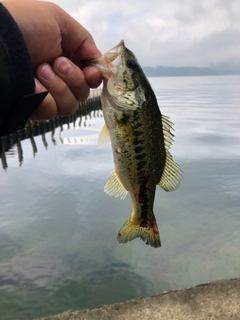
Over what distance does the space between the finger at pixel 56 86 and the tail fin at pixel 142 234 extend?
115 cm

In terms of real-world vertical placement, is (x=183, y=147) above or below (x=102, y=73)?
below

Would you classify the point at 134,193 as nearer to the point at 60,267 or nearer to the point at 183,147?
the point at 60,267

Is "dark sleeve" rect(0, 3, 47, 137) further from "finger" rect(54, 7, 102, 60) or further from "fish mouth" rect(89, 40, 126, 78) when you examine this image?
"finger" rect(54, 7, 102, 60)

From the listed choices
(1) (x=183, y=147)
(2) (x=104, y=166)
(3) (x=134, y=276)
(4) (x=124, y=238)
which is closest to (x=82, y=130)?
(1) (x=183, y=147)

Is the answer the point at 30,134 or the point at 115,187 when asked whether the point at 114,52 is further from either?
the point at 30,134

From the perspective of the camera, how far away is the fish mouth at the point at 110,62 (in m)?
2.44

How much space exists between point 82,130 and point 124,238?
25.7 metres

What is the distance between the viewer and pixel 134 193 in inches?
107

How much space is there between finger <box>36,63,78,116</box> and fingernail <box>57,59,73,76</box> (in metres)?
0.06

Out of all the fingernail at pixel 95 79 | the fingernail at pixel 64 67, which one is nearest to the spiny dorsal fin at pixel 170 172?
the fingernail at pixel 95 79

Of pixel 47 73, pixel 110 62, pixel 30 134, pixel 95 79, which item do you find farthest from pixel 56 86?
pixel 30 134

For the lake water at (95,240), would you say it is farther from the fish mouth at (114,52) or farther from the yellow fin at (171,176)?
the fish mouth at (114,52)

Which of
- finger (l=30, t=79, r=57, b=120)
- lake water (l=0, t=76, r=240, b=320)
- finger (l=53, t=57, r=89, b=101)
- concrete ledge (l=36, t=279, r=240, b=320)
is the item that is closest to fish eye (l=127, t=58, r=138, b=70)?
finger (l=53, t=57, r=89, b=101)

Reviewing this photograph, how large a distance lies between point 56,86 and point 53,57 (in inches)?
12.3
